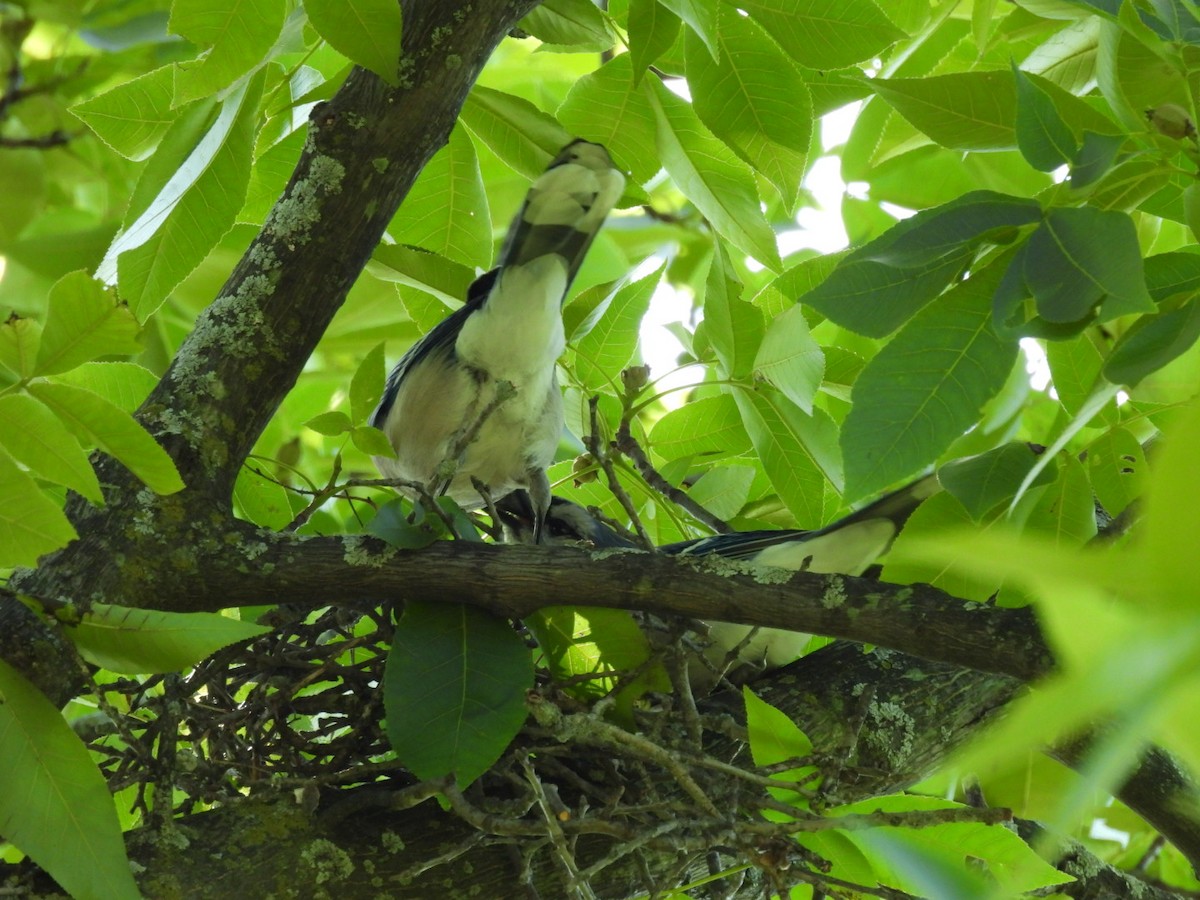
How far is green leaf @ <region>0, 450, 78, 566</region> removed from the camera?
1.02 meters

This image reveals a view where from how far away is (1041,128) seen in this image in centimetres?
109

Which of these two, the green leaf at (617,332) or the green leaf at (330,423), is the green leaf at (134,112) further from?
the green leaf at (617,332)

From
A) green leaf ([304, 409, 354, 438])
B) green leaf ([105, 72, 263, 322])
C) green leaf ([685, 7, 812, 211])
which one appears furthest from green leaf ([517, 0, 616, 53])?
green leaf ([304, 409, 354, 438])

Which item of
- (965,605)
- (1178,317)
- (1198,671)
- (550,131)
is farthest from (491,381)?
(1198,671)

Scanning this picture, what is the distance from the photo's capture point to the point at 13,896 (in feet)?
4.10

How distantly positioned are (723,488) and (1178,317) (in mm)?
1079

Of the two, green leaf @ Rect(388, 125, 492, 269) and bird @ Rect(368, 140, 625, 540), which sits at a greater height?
green leaf @ Rect(388, 125, 492, 269)

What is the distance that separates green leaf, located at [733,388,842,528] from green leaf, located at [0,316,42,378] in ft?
2.90

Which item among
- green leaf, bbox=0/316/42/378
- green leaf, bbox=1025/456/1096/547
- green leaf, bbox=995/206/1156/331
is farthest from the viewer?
green leaf, bbox=1025/456/1096/547

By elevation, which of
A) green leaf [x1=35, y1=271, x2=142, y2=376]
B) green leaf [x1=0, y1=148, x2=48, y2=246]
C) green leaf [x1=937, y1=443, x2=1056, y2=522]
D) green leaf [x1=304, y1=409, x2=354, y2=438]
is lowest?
green leaf [x1=937, y1=443, x2=1056, y2=522]

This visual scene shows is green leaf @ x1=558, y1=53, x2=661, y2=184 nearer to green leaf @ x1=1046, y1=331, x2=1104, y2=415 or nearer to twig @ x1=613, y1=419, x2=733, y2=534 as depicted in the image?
twig @ x1=613, y1=419, x2=733, y2=534

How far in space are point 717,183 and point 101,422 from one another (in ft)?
2.78

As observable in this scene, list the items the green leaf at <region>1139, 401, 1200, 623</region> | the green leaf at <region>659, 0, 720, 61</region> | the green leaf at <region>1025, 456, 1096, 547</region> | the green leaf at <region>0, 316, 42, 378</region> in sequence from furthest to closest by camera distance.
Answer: the green leaf at <region>1025, 456, 1096, 547</region> → the green leaf at <region>659, 0, 720, 61</region> → the green leaf at <region>0, 316, 42, 378</region> → the green leaf at <region>1139, 401, 1200, 623</region>

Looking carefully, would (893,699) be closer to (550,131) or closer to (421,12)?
(550,131)
